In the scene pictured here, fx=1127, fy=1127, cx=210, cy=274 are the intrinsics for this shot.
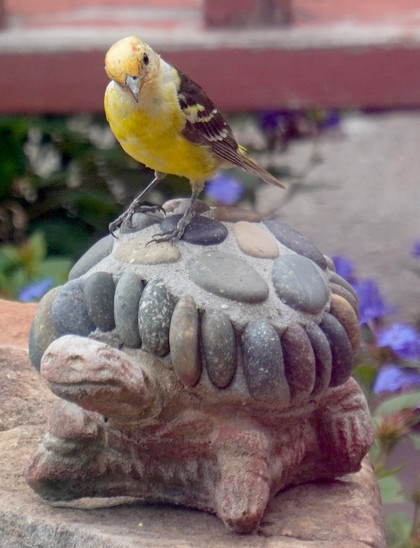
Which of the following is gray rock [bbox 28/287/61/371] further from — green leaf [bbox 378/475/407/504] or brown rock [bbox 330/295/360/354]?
green leaf [bbox 378/475/407/504]

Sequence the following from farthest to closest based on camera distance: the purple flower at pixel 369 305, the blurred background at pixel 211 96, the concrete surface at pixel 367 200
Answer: the concrete surface at pixel 367 200
the blurred background at pixel 211 96
the purple flower at pixel 369 305

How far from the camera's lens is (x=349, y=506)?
1622mm

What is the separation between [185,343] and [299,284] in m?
0.19

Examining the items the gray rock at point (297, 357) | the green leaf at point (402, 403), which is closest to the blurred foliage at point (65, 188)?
the green leaf at point (402, 403)

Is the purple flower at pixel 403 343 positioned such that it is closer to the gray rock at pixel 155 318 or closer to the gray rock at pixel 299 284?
the gray rock at pixel 299 284

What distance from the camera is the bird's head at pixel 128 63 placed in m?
1.51

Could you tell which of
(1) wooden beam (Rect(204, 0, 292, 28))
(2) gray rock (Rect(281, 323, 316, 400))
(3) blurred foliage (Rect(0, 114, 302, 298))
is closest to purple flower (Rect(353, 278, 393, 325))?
(2) gray rock (Rect(281, 323, 316, 400))

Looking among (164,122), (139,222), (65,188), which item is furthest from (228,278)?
(65,188)

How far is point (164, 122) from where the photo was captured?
167cm

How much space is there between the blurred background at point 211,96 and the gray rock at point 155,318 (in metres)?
0.62

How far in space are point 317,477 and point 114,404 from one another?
41 centimetres

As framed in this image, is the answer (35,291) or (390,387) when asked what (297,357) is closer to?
(390,387)

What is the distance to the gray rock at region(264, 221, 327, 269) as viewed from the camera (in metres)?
1.59

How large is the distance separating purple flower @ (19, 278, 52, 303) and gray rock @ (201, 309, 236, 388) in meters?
1.07
